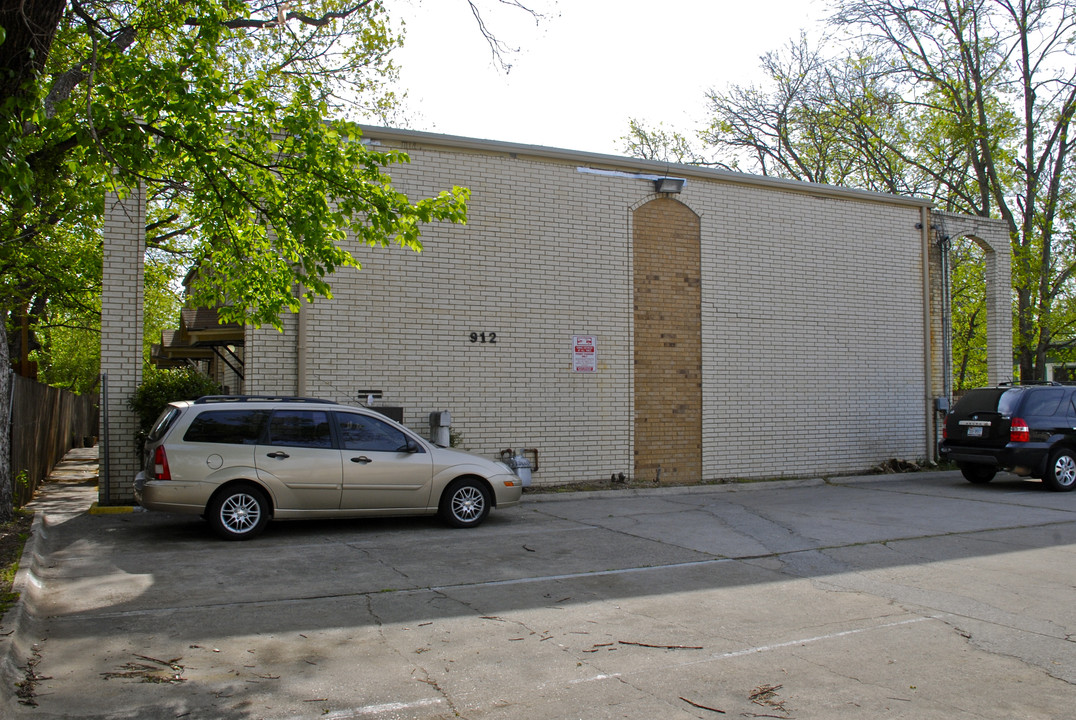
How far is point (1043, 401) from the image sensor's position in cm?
1453

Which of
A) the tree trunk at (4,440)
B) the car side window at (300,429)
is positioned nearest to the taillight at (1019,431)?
the car side window at (300,429)

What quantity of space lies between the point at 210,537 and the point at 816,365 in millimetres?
11723

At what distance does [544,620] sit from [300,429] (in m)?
4.52

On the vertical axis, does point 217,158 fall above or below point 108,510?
above

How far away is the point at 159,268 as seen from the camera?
79.4 ft

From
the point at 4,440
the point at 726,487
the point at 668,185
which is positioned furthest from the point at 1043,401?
the point at 4,440

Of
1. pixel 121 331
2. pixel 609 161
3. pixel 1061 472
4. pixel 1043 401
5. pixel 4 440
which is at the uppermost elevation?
pixel 609 161

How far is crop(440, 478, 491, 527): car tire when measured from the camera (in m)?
10.1

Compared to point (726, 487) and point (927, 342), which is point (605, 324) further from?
point (927, 342)

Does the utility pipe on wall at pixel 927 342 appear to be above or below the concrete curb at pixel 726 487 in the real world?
above

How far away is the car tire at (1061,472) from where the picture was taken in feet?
46.3

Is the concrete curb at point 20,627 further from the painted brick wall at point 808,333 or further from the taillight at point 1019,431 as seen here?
the taillight at point 1019,431

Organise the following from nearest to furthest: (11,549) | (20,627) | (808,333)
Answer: (20,627) → (11,549) → (808,333)

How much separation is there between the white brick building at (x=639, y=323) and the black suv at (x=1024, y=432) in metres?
2.18
